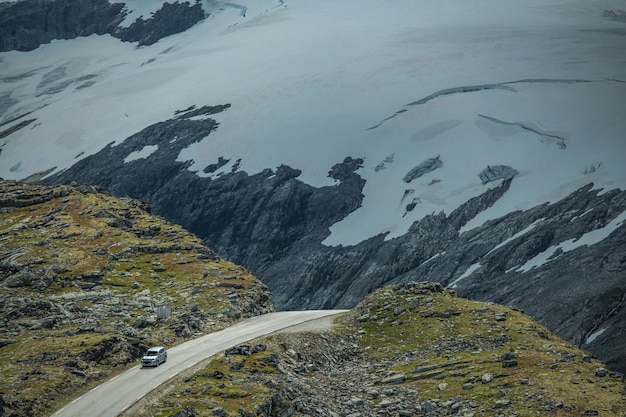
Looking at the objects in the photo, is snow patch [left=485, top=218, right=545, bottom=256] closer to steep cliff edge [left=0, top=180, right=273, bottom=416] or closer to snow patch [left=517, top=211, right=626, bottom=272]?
snow patch [left=517, top=211, right=626, bottom=272]

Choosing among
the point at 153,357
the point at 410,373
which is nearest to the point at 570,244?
the point at 410,373

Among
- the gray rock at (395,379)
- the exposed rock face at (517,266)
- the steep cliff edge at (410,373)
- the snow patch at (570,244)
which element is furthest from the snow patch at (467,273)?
the gray rock at (395,379)

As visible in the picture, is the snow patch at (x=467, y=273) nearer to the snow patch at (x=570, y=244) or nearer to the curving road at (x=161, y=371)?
the snow patch at (x=570, y=244)

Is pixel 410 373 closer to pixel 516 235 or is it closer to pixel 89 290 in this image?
pixel 89 290

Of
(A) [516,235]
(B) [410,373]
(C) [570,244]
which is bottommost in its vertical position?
(A) [516,235]

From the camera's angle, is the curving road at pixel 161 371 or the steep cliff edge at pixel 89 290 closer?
the curving road at pixel 161 371

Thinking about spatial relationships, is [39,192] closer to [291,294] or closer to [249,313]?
[249,313]

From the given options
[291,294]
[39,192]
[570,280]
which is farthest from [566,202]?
[39,192]
